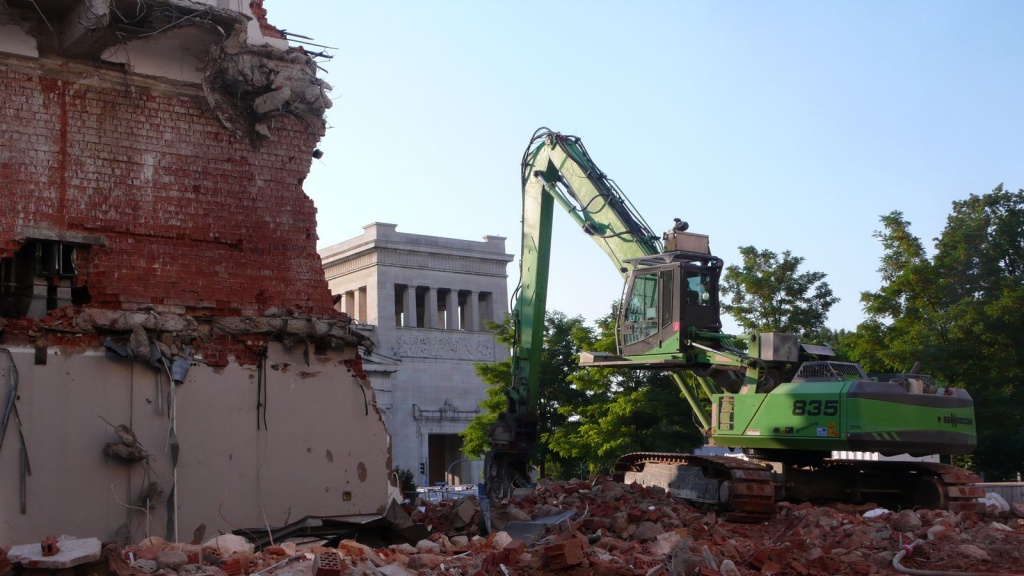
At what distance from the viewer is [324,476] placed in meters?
12.0

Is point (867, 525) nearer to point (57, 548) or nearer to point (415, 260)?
point (57, 548)

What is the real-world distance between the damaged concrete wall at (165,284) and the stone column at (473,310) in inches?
1776

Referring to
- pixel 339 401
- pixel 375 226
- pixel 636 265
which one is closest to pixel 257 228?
pixel 339 401

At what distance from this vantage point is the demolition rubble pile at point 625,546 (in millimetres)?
9211

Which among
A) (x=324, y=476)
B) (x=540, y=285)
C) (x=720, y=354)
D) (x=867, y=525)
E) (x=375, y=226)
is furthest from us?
(x=375, y=226)

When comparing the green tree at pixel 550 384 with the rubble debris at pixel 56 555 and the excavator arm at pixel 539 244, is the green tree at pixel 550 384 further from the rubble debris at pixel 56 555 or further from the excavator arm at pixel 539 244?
the rubble debris at pixel 56 555

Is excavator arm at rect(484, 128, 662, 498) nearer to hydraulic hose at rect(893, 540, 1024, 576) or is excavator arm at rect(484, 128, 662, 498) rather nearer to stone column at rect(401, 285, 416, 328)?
hydraulic hose at rect(893, 540, 1024, 576)

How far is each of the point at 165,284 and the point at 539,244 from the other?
30.6 feet

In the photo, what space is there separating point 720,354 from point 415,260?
40.1 metres

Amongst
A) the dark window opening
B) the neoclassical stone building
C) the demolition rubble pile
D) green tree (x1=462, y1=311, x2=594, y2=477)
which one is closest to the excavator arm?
the demolition rubble pile

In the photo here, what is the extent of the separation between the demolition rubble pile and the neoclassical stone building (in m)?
35.6

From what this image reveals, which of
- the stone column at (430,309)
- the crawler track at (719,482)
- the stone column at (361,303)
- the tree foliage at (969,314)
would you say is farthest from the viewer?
the stone column at (430,309)

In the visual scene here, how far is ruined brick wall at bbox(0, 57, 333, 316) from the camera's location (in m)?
11.1

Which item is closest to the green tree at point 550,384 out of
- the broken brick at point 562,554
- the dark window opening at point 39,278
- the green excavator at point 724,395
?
the green excavator at point 724,395
